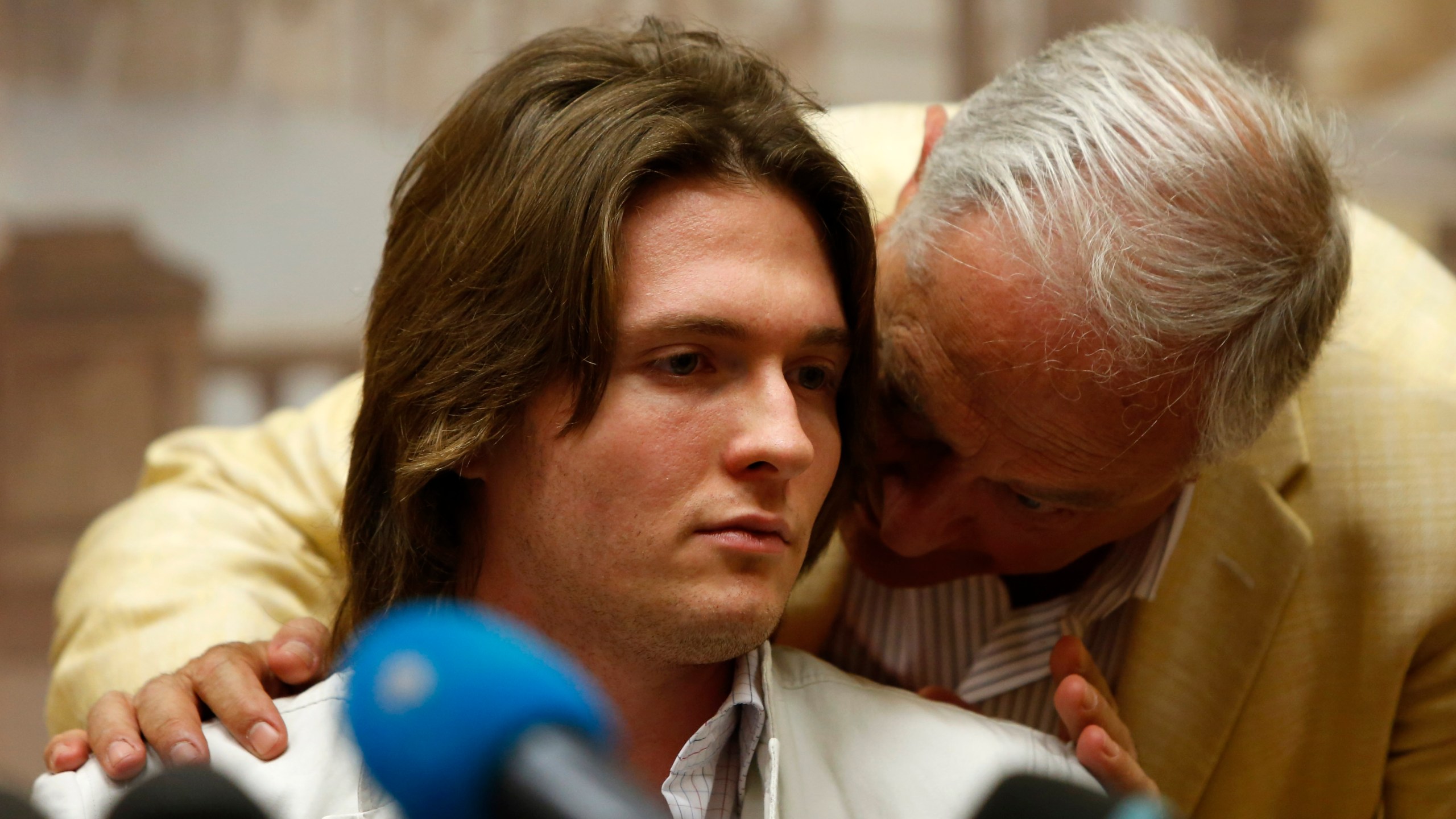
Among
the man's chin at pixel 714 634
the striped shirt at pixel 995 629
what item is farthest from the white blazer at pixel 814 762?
the striped shirt at pixel 995 629

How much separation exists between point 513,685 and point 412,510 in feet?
3.41

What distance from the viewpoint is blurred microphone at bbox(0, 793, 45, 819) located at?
659mm

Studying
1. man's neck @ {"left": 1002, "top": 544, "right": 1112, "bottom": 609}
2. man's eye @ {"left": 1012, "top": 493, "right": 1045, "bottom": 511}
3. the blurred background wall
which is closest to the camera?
man's eye @ {"left": 1012, "top": 493, "right": 1045, "bottom": 511}

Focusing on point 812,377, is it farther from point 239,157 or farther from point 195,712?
point 239,157

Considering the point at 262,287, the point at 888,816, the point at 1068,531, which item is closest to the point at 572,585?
the point at 888,816

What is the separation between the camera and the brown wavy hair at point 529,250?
4.99 feet

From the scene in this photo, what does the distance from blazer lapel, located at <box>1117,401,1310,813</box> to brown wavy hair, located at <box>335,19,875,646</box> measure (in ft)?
1.65

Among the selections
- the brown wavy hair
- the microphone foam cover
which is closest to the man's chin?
the brown wavy hair

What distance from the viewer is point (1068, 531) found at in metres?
1.85

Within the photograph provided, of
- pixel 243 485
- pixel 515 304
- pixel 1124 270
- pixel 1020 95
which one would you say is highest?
pixel 1020 95

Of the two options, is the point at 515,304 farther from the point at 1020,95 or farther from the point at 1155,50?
the point at 1155,50

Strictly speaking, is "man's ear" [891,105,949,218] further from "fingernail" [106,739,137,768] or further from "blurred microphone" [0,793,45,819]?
"blurred microphone" [0,793,45,819]

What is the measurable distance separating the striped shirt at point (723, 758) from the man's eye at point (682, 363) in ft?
1.07

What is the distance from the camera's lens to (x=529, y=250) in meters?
1.55
